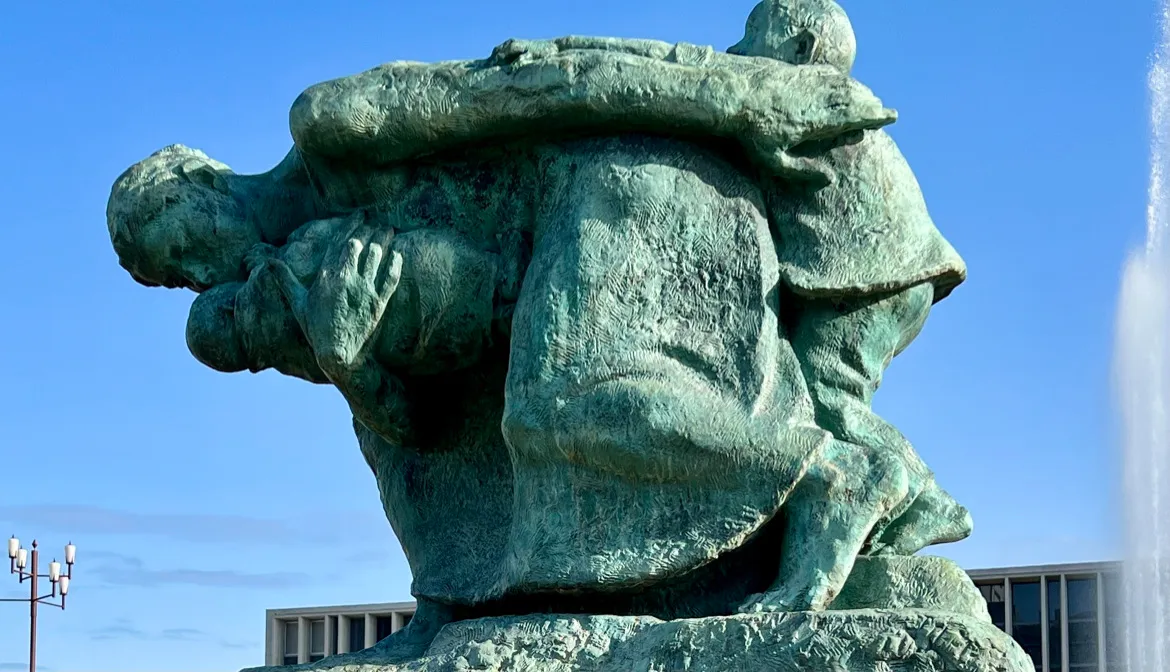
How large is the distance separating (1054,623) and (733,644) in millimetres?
34175

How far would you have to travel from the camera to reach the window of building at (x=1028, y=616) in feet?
125

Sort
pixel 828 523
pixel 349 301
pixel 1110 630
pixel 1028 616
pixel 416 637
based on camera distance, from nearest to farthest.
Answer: pixel 828 523, pixel 349 301, pixel 416 637, pixel 1110 630, pixel 1028 616

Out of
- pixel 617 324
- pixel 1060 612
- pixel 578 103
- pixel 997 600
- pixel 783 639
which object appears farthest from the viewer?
pixel 997 600

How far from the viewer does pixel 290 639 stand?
46562 mm

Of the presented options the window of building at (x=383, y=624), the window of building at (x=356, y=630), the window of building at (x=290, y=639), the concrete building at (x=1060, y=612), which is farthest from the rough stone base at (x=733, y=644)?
the window of building at (x=290, y=639)

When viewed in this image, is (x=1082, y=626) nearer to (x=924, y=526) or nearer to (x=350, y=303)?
(x=924, y=526)

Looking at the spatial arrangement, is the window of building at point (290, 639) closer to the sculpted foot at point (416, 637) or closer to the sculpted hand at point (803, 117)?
the sculpted foot at point (416, 637)

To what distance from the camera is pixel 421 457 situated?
6414 mm

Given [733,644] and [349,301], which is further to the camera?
[349,301]

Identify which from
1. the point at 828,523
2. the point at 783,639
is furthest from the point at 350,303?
the point at 783,639

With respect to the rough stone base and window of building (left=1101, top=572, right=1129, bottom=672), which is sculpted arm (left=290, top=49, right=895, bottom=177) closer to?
the rough stone base

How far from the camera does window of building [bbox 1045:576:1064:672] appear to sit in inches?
1492

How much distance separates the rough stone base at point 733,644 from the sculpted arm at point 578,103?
1.38 meters

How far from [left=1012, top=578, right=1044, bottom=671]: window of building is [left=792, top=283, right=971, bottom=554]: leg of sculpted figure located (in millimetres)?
33119
